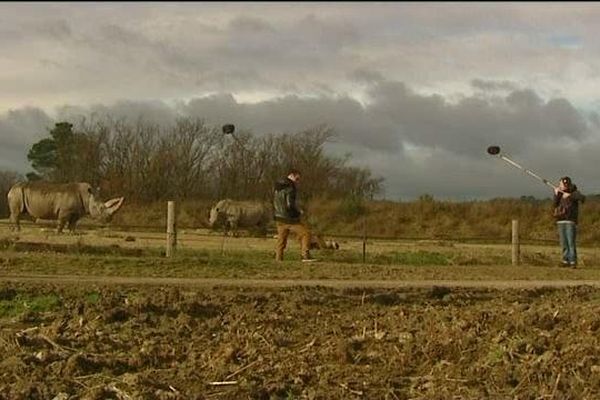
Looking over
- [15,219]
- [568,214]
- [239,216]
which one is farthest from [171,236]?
[239,216]

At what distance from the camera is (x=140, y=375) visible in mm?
8766

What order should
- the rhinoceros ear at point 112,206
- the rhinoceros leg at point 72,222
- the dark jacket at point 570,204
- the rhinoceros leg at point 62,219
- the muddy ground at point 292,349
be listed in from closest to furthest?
the muddy ground at point 292,349 < the dark jacket at point 570,204 < the rhinoceros leg at point 62,219 < the rhinoceros leg at point 72,222 < the rhinoceros ear at point 112,206

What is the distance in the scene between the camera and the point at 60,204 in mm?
31812

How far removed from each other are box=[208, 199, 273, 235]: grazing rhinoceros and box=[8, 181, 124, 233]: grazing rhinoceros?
5810 mm

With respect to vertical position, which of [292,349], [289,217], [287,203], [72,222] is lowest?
[292,349]

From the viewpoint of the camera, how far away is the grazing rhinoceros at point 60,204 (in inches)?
1248

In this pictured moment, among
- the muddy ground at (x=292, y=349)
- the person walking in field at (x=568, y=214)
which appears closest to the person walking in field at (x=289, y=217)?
the person walking in field at (x=568, y=214)

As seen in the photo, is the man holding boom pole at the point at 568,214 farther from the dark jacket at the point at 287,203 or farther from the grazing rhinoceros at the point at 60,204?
the grazing rhinoceros at the point at 60,204

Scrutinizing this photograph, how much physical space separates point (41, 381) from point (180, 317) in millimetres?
2200

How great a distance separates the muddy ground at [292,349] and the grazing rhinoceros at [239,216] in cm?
2598

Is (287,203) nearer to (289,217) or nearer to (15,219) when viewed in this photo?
(289,217)

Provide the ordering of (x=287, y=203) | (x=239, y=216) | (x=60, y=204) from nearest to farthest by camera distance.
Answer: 1. (x=287, y=203)
2. (x=60, y=204)
3. (x=239, y=216)

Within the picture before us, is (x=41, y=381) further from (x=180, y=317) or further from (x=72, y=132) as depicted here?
(x=72, y=132)

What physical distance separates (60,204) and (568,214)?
1634 cm
